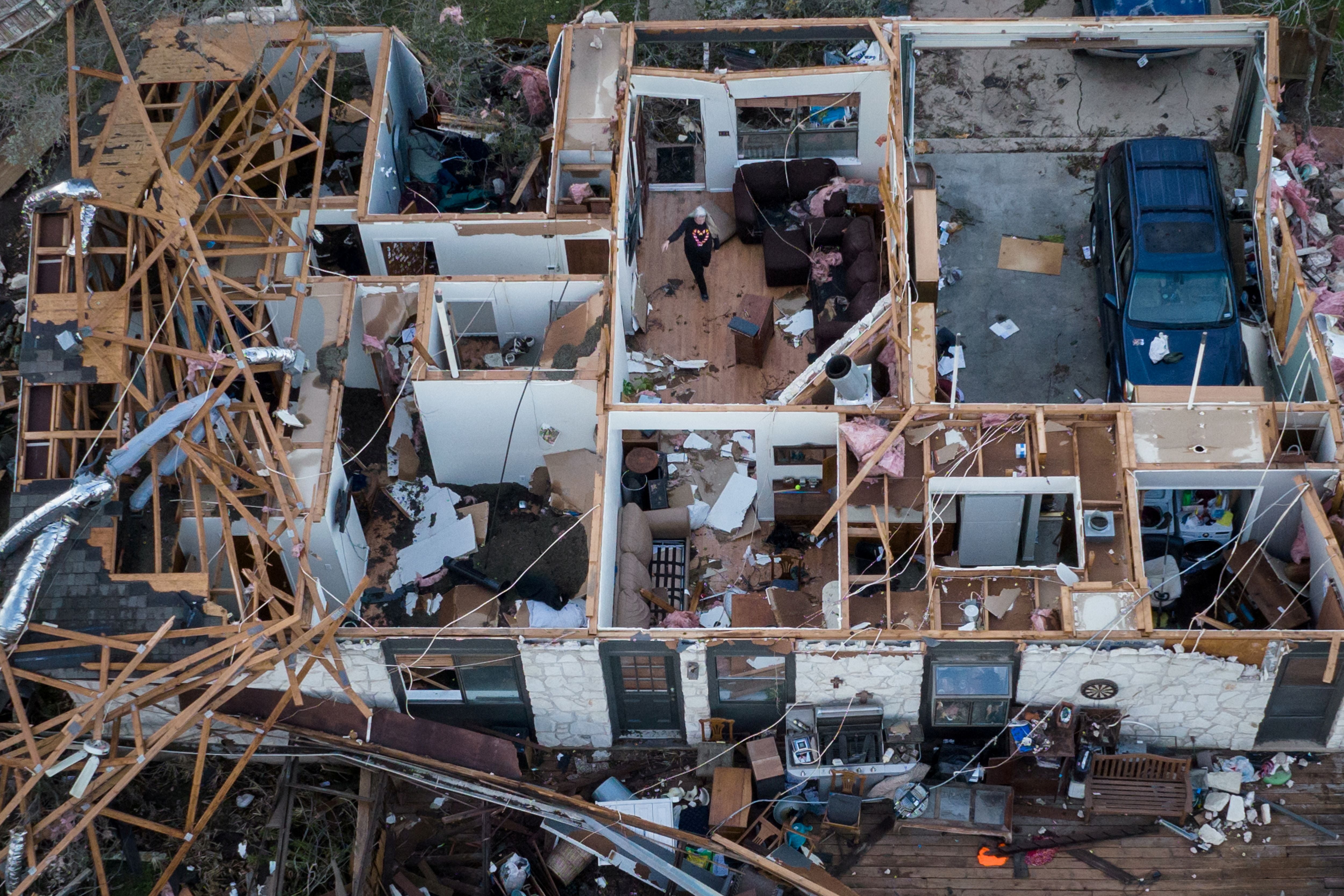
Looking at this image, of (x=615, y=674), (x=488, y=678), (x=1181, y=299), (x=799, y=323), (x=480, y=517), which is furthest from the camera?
(x=799, y=323)

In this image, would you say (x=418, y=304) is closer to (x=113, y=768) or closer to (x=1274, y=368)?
(x=113, y=768)

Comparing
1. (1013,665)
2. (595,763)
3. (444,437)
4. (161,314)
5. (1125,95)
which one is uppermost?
(1125,95)

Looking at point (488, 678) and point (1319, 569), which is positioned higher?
point (1319, 569)

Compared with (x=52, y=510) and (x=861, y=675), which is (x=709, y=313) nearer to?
(x=861, y=675)

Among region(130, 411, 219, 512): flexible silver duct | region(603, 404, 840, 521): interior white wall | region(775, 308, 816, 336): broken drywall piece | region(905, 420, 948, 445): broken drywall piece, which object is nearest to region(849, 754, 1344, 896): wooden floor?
region(905, 420, 948, 445): broken drywall piece

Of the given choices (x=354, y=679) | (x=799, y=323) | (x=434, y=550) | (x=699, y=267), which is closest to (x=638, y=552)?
(x=434, y=550)

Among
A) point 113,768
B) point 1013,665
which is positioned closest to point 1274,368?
point 1013,665

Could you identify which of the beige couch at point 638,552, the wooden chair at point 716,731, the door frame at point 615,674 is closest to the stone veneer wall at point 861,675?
the wooden chair at point 716,731
